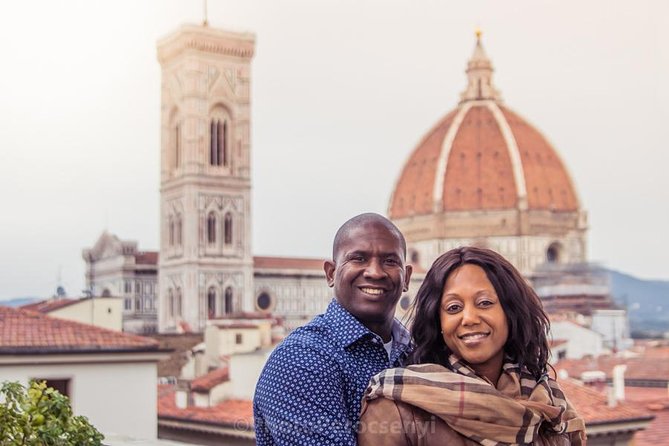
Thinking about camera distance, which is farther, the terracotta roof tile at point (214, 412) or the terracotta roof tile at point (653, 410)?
the terracotta roof tile at point (214, 412)

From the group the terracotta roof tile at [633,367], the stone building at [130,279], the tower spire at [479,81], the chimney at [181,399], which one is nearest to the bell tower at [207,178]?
the stone building at [130,279]

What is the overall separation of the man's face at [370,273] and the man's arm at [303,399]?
19cm

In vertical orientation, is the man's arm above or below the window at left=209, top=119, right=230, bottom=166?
below

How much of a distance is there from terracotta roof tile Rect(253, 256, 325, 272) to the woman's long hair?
60929 mm

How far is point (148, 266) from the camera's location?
63.0 metres

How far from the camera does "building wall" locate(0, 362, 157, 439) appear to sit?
8.33 m

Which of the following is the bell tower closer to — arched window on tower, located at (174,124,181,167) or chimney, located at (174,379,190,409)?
arched window on tower, located at (174,124,181,167)

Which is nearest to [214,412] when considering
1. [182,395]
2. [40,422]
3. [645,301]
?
[182,395]

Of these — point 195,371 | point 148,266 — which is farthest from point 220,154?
point 195,371

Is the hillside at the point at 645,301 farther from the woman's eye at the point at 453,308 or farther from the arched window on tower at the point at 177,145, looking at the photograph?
the woman's eye at the point at 453,308

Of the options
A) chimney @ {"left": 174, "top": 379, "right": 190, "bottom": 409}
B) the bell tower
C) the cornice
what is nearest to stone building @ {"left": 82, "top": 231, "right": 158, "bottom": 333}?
the bell tower

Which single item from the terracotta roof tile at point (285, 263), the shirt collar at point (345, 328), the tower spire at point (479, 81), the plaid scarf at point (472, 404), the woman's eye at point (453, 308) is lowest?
the plaid scarf at point (472, 404)

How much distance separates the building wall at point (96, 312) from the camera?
27.9 meters

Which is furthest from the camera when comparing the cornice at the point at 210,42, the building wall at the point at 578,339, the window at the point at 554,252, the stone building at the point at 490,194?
the window at the point at 554,252
